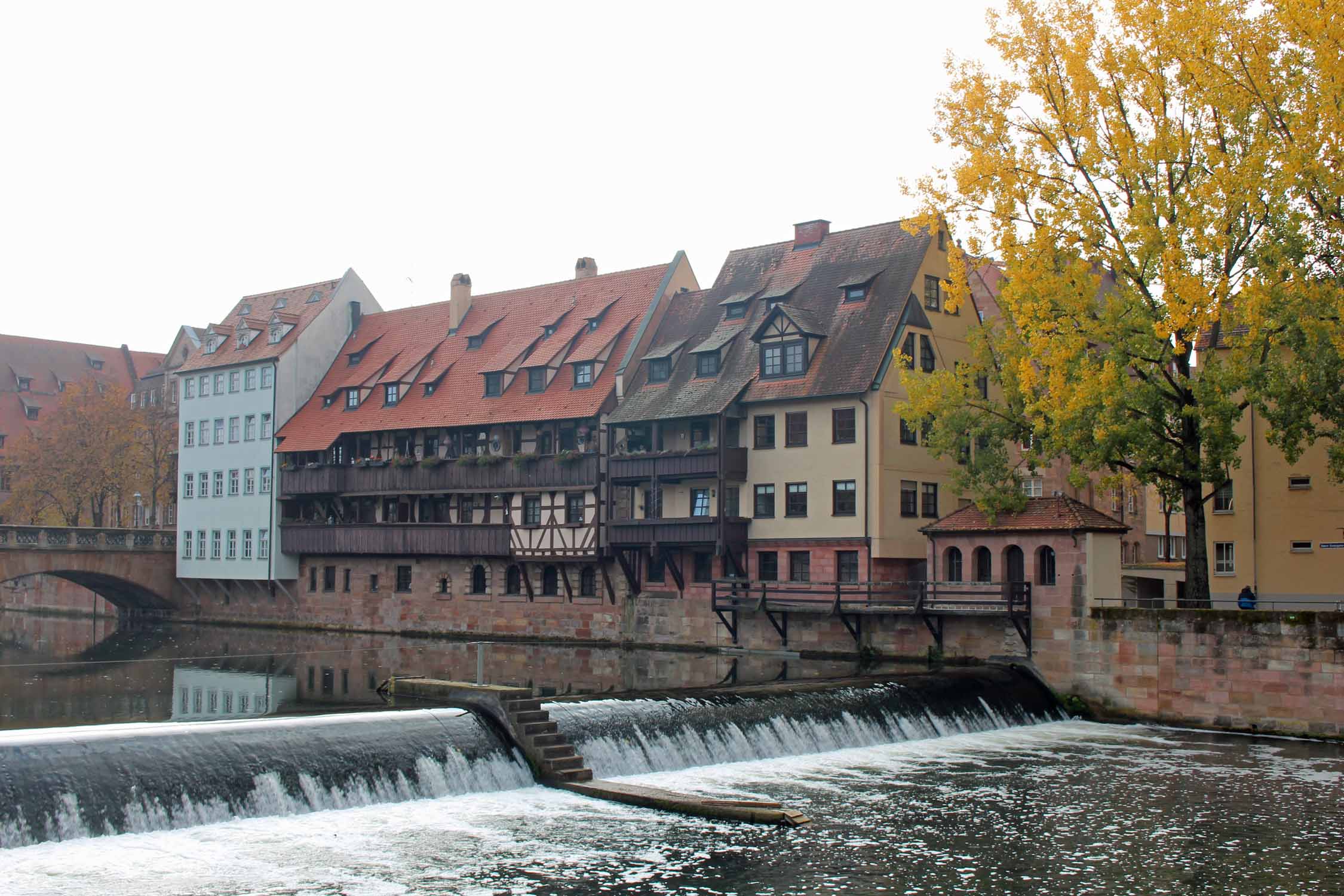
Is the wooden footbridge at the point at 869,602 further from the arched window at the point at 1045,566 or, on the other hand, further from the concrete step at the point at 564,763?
the concrete step at the point at 564,763

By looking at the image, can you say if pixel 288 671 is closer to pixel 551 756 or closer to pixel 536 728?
pixel 536 728

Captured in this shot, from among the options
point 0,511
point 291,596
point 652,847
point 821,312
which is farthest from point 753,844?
point 0,511

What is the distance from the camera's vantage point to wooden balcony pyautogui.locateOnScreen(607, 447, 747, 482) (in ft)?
151

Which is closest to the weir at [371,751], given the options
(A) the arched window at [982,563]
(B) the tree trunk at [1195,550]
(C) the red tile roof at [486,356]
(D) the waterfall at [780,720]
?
(D) the waterfall at [780,720]

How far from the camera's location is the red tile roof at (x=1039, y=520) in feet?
121

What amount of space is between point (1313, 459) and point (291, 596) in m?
42.2

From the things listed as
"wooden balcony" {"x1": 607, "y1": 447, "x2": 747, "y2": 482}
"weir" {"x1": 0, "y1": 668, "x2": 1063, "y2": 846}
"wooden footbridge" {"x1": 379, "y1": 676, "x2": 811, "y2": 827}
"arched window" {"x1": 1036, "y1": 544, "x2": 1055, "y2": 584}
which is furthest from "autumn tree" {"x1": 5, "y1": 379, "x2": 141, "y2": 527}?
"weir" {"x1": 0, "y1": 668, "x2": 1063, "y2": 846}

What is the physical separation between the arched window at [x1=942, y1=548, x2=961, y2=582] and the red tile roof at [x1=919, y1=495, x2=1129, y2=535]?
2.32 ft

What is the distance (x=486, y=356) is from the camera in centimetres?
5791

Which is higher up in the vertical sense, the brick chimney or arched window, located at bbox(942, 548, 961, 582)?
the brick chimney

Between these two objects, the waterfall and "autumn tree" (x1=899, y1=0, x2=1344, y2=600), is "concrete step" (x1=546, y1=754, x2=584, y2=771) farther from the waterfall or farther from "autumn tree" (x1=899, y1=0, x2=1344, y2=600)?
"autumn tree" (x1=899, y1=0, x2=1344, y2=600)

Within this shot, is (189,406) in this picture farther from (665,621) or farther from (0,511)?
(665,621)

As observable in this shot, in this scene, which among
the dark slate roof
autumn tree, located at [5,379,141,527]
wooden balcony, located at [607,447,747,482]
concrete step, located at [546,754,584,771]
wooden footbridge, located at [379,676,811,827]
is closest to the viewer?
wooden footbridge, located at [379,676,811,827]

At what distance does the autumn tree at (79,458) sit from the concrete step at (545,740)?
5410 cm
